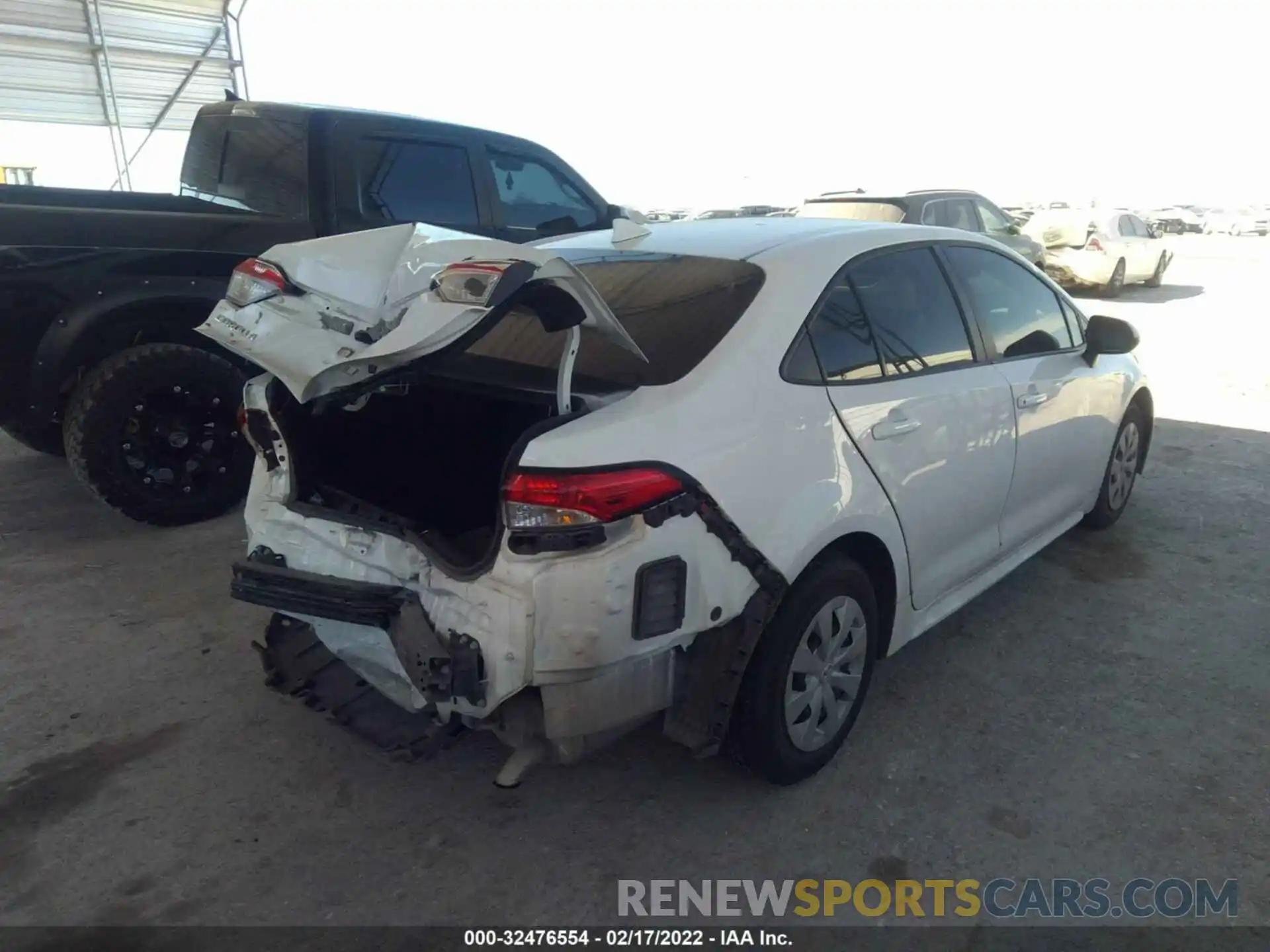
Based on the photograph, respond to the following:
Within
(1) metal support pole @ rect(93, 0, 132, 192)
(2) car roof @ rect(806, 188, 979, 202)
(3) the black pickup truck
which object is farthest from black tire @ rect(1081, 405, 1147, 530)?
(1) metal support pole @ rect(93, 0, 132, 192)

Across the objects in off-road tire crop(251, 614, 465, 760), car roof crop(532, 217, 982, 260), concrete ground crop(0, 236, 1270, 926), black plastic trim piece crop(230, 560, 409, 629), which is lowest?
concrete ground crop(0, 236, 1270, 926)

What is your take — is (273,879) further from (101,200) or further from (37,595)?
(101,200)

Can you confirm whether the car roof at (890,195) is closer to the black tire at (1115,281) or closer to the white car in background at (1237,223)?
the black tire at (1115,281)

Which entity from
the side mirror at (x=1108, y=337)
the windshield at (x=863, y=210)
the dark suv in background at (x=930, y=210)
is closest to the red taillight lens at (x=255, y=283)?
the side mirror at (x=1108, y=337)

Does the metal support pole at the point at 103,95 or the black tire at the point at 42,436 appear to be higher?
the metal support pole at the point at 103,95

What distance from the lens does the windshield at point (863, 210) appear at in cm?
1034

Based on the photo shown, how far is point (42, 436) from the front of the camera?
529 centimetres

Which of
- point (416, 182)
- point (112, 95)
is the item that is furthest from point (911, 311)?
point (112, 95)

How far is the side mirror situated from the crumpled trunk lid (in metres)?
2.54

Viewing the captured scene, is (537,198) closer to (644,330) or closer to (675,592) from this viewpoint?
(644,330)

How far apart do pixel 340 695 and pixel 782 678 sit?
1325 millimetres

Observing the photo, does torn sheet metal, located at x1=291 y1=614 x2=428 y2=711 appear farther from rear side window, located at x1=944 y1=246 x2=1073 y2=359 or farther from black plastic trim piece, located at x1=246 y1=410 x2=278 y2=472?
rear side window, located at x1=944 y1=246 x2=1073 y2=359

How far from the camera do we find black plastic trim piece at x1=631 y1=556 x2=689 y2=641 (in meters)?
2.13

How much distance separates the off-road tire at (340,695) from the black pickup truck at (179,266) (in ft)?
7.48
